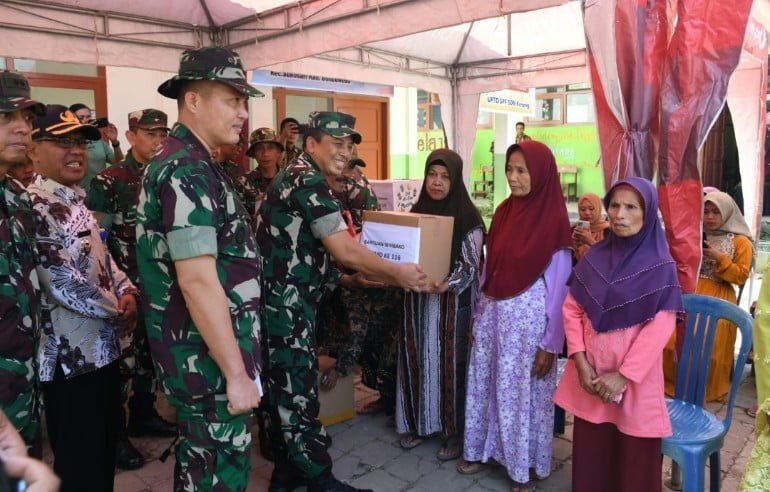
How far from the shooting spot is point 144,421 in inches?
145

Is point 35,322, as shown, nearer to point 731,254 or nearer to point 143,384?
point 143,384

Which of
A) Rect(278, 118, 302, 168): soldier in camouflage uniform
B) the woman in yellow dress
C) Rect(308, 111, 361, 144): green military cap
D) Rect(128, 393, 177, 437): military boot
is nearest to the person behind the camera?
Rect(308, 111, 361, 144): green military cap

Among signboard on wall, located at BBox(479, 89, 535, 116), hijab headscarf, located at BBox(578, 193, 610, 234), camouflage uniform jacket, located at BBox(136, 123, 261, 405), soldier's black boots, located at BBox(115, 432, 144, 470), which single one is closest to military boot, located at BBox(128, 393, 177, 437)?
soldier's black boots, located at BBox(115, 432, 144, 470)

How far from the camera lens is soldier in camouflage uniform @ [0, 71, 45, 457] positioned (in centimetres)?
179

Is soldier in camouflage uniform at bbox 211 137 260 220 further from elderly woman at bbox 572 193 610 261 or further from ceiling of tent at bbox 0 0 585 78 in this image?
elderly woman at bbox 572 193 610 261

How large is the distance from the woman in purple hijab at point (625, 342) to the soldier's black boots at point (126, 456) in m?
2.45

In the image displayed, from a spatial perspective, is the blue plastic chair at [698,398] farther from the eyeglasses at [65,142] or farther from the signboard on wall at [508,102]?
the signboard on wall at [508,102]

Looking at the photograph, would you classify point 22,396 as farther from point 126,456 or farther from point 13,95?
point 126,456

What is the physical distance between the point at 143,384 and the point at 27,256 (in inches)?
75.8

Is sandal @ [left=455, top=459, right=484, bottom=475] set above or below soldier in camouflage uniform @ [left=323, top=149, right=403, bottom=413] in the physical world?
below

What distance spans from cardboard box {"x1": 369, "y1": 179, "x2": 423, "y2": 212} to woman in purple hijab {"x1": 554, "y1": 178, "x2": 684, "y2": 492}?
3087 millimetres

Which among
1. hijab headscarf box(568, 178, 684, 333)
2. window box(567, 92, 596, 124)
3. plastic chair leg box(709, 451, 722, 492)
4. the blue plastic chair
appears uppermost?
window box(567, 92, 596, 124)

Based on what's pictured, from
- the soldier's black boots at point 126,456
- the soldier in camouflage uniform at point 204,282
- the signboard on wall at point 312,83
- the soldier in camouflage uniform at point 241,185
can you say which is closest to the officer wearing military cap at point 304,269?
the soldier in camouflage uniform at point 204,282

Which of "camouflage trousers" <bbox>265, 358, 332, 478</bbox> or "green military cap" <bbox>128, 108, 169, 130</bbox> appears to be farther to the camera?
"green military cap" <bbox>128, 108, 169, 130</bbox>
